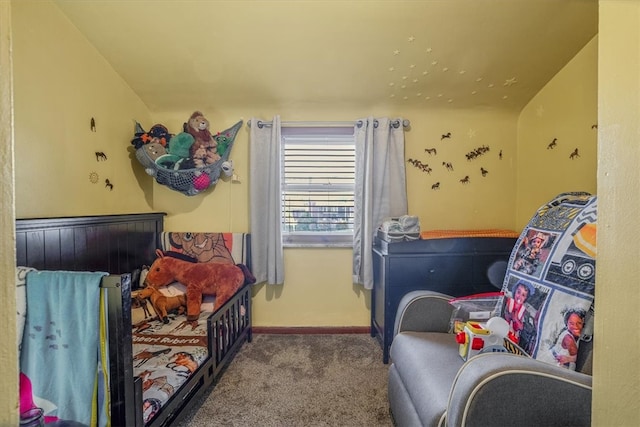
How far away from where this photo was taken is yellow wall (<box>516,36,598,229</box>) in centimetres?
173

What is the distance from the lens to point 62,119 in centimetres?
160

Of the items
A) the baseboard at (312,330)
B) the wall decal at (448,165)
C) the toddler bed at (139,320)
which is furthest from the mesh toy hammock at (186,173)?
the wall decal at (448,165)

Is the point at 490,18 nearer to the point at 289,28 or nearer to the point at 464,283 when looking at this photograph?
the point at 289,28

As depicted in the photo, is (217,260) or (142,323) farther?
(217,260)

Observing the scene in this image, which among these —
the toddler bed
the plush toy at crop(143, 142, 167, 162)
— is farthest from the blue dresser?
the plush toy at crop(143, 142, 167, 162)

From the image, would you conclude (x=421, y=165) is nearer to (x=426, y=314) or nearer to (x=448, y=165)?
(x=448, y=165)

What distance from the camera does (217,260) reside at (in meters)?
2.28

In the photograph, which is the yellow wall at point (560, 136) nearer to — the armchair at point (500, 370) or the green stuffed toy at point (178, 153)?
the armchair at point (500, 370)

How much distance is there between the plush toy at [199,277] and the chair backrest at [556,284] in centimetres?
159

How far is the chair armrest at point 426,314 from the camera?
1.46 m

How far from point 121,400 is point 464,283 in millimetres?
1941

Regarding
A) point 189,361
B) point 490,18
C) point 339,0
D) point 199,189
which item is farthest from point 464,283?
point 199,189

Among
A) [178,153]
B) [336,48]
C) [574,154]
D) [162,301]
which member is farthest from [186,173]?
[574,154]

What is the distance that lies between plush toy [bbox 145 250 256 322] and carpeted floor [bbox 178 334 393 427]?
1.65ft
